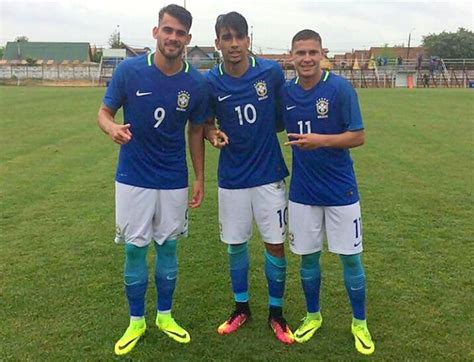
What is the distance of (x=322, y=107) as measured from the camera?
147 inches

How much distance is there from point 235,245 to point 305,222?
600mm

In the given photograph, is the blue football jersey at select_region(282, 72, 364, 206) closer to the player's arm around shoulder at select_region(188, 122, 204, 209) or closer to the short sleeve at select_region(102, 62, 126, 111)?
the player's arm around shoulder at select_region(188, 122, 204, 209)

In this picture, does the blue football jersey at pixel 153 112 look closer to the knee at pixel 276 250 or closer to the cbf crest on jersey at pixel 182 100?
the cbf crest on jersey at pixel 182 100

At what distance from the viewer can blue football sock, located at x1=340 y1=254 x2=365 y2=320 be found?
155 inches

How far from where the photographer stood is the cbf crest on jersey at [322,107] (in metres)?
3.72

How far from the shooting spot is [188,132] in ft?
13.8

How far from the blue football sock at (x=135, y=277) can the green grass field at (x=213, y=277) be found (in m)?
0.24

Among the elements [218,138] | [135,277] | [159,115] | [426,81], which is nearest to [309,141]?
[218,138]

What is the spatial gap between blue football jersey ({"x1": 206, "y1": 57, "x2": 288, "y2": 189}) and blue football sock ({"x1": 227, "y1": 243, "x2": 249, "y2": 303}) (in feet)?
1.68

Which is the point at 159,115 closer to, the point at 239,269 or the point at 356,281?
the point at 239,269

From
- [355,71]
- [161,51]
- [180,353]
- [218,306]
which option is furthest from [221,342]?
[355,71]

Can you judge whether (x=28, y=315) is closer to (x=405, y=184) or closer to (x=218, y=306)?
(x=218, y=306)

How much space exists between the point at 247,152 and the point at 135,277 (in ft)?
3.87

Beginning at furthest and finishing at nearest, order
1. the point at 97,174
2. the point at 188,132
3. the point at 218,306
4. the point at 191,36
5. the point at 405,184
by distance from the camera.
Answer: the point at 97,174 → the point at 405,184 → the point at 218,306 → the point at 188,132 → the point at 191,36
